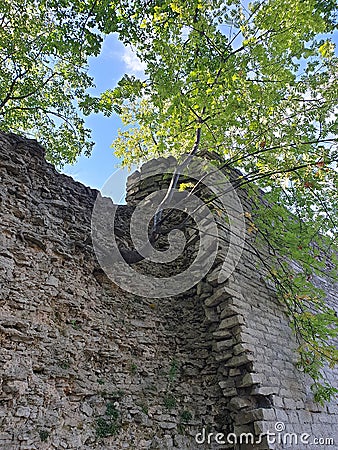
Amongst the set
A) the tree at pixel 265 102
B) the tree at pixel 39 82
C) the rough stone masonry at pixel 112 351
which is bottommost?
the rough stone masonry at pixel 112 351

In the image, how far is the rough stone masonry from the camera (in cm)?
274

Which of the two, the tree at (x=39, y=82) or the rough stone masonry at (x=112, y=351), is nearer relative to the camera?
the rough stone masonry at (x=112, y=351)

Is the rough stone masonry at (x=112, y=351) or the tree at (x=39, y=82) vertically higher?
the tree at (x=39, y=82)

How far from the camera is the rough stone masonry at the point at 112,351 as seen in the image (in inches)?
108

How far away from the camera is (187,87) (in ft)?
13.8

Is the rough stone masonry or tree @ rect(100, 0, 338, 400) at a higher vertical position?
tree @ rect(100, 0, 338, 400)

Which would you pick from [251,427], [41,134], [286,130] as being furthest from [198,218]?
[41,134]

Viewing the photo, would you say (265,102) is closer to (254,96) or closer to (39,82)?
(254,96)

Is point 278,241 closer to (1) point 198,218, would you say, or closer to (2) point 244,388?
(1) point 198,218

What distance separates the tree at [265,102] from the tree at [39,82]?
1.00 meters

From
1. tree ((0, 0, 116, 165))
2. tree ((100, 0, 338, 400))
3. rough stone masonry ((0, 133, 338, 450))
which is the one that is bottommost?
rough stone masonry ((0, 133, 338, 450))

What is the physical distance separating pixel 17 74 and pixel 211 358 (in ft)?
18.0

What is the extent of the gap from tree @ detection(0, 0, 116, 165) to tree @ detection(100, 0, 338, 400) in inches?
39.2

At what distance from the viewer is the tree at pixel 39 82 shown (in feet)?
17.3
